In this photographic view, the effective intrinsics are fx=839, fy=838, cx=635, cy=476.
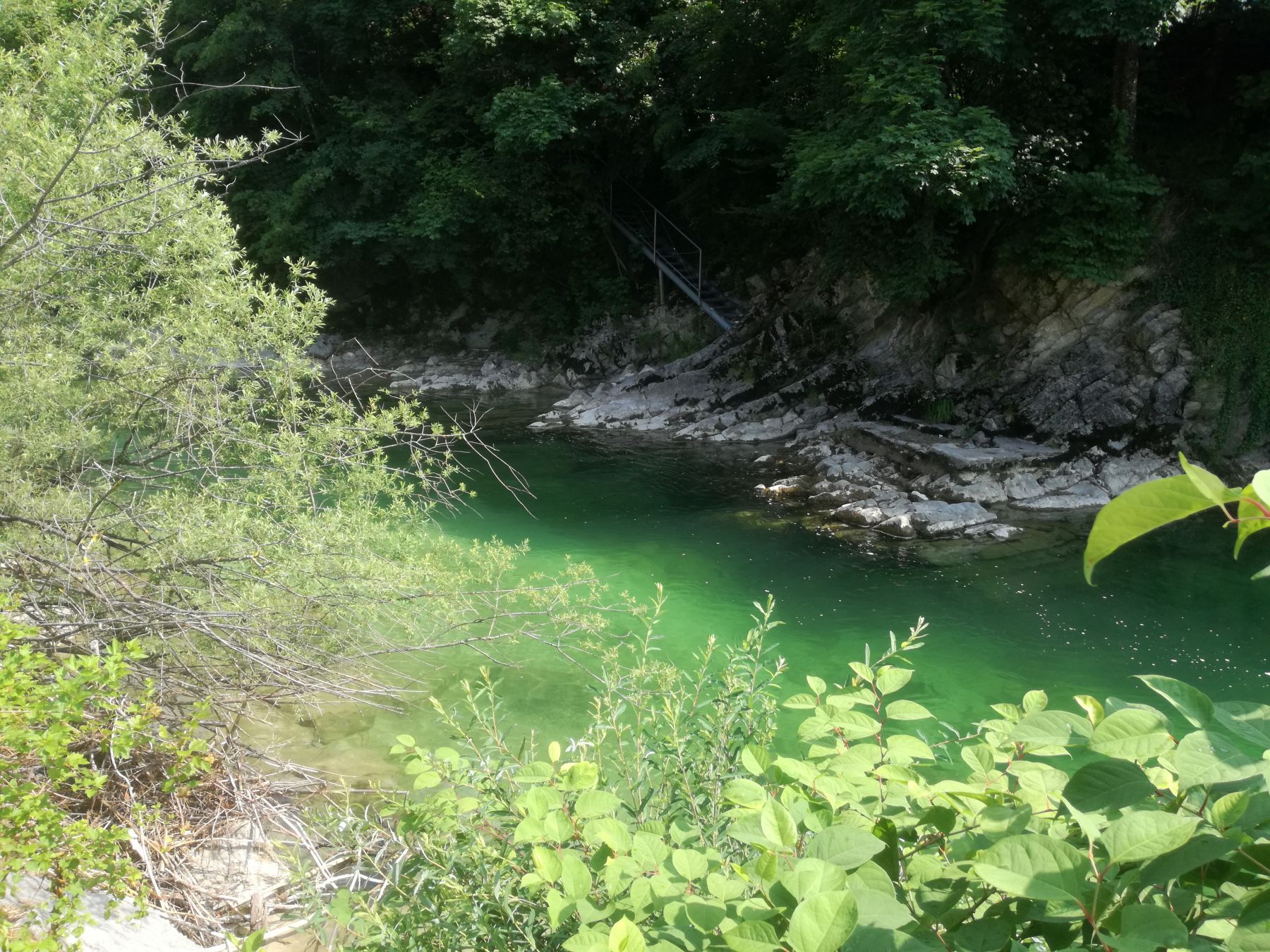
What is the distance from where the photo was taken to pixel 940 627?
23.6ft

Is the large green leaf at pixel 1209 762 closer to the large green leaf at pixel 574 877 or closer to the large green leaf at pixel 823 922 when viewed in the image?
the large green leaf at pixel 823 922

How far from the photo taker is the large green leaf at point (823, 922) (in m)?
0.86

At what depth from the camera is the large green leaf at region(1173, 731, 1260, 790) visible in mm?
868

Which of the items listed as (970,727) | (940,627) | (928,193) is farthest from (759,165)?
(970,727)

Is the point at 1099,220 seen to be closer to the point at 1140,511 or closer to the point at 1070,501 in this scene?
the point at 1070,501

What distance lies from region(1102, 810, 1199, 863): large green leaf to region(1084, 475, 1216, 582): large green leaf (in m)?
0.29

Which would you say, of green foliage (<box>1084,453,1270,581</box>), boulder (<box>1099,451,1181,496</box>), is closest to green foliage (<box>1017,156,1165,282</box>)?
boulder (<box>1099,451,1181,496</box>)

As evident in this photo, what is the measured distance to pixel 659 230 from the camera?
19.1 m

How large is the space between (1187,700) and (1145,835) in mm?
196

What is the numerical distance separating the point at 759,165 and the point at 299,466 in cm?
1205

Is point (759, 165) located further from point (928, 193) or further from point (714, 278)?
point (928, 193)

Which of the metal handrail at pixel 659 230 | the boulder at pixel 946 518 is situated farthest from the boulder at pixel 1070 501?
the metal handrail at pixel 659 230

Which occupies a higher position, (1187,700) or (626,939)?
(1187,700)

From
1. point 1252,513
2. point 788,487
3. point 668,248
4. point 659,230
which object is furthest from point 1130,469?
point 659,230
